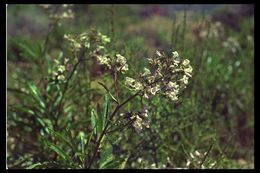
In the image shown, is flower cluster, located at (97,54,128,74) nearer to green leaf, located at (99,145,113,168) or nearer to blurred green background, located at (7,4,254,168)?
blurred green background, located at (7,4,254,168)

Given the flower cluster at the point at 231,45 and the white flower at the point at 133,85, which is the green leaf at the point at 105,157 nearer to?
the white flower at the point at 133,85

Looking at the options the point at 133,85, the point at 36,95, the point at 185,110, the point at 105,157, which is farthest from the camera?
the point at 185,110

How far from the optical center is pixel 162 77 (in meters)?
2.09

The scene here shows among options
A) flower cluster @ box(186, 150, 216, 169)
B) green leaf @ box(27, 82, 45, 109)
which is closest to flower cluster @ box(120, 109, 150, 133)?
flower cluster @ box(186, 150, 216, 169)

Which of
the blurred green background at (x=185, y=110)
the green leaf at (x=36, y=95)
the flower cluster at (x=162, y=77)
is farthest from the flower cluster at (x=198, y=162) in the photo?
the green leaf at (x=36, y=95)

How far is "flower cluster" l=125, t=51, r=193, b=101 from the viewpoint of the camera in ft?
6.77

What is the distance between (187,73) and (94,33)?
2.88 feet

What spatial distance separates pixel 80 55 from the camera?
2949mm

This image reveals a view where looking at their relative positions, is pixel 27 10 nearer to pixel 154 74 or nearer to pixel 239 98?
pixel 239 98

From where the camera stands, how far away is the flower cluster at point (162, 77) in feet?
6.77

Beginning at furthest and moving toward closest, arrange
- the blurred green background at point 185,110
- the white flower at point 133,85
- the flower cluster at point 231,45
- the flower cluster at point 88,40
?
1. the flower cluster at point 231,45
2. the blurred green background at point 185,110
3. the flower cluster at point 88,40
4. the white flower at point 133,85

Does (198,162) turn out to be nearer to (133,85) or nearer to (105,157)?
(105,157)

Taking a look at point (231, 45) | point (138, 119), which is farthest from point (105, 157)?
point (231, 45)
